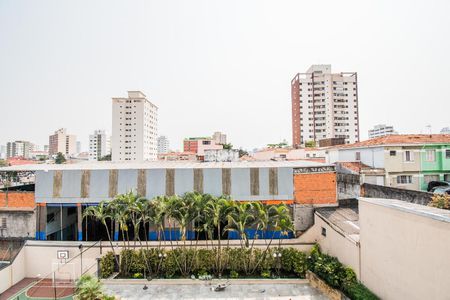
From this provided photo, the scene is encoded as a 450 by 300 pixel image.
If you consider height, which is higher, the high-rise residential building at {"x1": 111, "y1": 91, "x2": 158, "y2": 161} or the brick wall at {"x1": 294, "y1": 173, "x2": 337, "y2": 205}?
the high-rise residential building at {"x1": 111, "y1": 91, "x2": 158, "y2": 161}

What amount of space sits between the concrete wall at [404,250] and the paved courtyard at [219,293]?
11.7 feet

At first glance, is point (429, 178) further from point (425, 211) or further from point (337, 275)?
point (425, 211)

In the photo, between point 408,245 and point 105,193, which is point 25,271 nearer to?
point 105,193

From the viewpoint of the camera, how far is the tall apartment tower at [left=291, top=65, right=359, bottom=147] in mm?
86250

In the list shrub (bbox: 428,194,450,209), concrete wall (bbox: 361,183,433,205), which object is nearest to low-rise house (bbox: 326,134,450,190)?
concrete wall (bbox: 361,183,433,205)

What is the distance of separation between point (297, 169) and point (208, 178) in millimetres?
6747

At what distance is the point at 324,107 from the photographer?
8619 centimetres

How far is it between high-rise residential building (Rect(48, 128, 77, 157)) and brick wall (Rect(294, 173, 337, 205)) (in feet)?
619

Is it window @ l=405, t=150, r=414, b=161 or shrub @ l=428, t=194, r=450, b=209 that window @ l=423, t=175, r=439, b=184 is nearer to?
window @ l=405, t=150, r=414, b=161

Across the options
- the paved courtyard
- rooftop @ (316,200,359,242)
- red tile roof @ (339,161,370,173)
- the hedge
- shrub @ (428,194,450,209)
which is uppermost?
red tile roof @ (339,161,370,173)

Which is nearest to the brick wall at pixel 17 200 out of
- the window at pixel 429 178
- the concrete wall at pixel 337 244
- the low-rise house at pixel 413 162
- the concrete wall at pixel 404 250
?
the concrete wall at pixel 337 244

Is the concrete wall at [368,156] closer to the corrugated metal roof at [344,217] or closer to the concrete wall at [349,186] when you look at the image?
the concrete wall at [349,186]

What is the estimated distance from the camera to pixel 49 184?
65.5 feet

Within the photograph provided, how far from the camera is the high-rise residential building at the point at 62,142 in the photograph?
17662 cm
